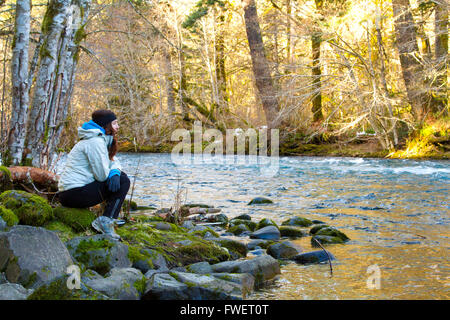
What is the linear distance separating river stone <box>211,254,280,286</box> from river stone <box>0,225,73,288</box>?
5.01 feet

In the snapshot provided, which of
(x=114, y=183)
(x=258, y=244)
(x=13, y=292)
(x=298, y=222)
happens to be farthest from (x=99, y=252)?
(x=298, y=222)

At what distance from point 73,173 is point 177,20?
19032mm

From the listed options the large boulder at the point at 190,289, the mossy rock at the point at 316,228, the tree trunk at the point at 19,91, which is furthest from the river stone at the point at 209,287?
the tree trunk at the point at 19,91

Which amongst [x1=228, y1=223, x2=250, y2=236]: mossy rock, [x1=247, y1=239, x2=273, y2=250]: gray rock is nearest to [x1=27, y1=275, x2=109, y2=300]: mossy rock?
[x1=247, y1=239, x2=273, y2=250]: gray rock

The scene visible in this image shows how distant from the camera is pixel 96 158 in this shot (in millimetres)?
5031

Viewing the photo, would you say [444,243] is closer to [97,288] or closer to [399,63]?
[97,288]

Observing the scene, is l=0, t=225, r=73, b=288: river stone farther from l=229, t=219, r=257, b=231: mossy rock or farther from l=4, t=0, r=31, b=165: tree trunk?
l=229, t=219, r=257, b=231: mossy rock

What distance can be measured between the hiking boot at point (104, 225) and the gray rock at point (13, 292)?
161cm

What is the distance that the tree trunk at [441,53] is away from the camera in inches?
618

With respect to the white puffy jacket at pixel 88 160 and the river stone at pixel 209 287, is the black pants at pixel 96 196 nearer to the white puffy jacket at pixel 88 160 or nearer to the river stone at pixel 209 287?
the white puffy jacket at pixel 88 160

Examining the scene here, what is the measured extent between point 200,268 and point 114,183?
4.27 feet

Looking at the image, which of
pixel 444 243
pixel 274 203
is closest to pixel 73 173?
pixel 444 243

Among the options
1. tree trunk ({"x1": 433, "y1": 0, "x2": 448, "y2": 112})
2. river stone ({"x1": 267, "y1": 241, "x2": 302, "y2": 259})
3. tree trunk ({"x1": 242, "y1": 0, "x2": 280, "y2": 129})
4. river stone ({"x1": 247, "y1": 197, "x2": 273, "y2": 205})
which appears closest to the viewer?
river stone ({"x1": 267, "y1": 241, "x2": 302, "y2": 259})

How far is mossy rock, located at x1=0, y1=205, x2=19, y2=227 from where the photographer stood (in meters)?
4.63
